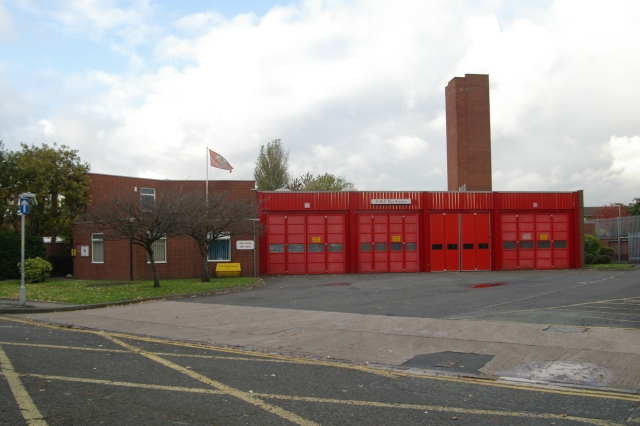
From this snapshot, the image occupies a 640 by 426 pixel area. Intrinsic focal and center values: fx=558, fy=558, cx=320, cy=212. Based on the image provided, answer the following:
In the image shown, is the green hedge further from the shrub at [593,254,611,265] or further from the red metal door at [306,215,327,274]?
the shrub at [593,254,611,265]

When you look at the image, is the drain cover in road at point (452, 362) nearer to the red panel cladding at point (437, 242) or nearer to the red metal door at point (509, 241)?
the red panel cladding at point (437, 242)

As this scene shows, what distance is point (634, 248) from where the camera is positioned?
37938 mm

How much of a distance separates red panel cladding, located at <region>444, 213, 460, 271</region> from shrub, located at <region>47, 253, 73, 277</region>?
2192cm

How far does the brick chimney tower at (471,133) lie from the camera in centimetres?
4400

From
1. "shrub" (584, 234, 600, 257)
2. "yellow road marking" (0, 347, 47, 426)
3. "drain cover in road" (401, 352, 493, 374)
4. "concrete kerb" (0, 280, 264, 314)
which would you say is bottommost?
"concrete kerb" (0, 280, 264, 314)

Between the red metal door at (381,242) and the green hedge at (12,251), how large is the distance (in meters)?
18.4

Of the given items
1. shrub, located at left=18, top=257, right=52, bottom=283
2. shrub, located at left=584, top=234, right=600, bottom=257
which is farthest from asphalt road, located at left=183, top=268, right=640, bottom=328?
shrub, located at left=584, top=234, right=600, bottom=257

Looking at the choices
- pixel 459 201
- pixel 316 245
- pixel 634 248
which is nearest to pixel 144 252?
pixel 316 245

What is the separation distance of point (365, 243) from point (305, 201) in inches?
164

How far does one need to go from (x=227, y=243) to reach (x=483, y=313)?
17.5m

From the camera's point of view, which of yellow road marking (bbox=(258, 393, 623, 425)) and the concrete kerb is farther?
the concrete kerb

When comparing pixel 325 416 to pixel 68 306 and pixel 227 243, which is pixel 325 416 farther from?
pixel 227 243

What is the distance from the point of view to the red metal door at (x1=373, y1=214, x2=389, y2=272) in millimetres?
31734

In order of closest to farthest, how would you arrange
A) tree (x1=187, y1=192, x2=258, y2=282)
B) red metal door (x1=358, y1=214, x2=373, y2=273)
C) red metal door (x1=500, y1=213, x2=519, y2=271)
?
tree (x1=187, y1=192, x2=258, y2=282), red metal door (x1=358, y1=214, x2=373, y2=273), red metal door (x1=500, y1=213, x2=519, y2=271)
